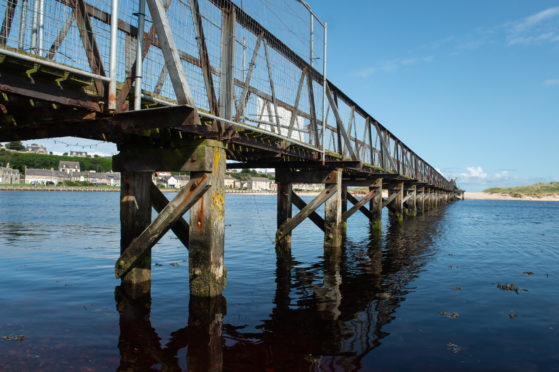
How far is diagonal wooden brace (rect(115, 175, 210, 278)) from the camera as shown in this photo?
724 cm

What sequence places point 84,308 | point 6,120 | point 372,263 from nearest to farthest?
point 6,120, point 84,308, point 372,263

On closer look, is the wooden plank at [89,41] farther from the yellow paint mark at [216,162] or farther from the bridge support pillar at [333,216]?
the bridge support pillar at [333,216]

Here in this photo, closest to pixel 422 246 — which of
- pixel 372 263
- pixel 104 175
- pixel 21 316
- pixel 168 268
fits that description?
pixel 372 263

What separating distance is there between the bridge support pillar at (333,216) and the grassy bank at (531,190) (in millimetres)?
175154

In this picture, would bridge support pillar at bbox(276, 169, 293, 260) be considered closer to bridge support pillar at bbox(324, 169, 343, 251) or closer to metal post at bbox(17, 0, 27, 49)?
bridge support pillar at bbox(324, 169, 343, 251)

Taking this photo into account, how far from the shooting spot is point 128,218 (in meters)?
8.63

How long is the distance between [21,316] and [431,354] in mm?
7857

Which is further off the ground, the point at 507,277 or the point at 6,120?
the point at 6,120

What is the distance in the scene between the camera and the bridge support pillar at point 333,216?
15133 millimetres

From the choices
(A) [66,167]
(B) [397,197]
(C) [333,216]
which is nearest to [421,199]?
(B) [397,197]

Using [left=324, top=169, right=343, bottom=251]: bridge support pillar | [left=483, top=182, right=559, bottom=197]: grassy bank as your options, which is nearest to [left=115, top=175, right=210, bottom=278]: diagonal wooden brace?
[left=324, top=169, right=343, bottom=251]: bridge support pillar

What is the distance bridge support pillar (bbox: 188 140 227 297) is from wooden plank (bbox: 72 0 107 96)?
2.26m

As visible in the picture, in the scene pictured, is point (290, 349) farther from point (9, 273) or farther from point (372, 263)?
point (9, 273)

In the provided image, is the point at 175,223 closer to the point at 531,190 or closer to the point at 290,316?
the point at 290,316
